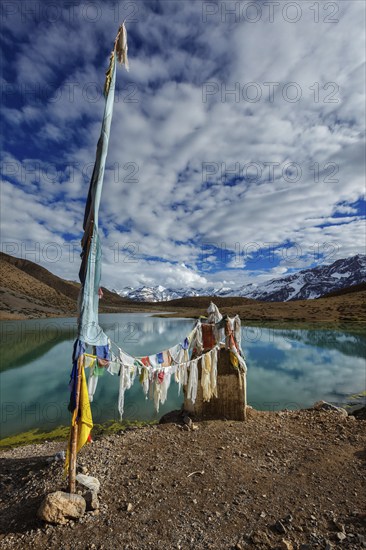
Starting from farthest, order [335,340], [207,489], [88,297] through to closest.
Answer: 1. [335,340]
2. [207,489]
3. [88,297]

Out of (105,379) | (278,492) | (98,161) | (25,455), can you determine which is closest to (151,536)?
(278,492)

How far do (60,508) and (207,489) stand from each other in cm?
294

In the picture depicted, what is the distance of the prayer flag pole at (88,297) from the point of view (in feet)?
19.5

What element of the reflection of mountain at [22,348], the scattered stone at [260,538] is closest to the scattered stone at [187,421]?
the scattered stone at [260,538]

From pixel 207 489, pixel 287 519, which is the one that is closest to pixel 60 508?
pixel 207 489

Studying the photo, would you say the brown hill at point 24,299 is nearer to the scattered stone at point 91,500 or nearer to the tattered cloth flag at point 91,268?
the tattered cloth flag at point 91,268

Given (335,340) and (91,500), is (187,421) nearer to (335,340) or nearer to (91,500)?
(91,500)

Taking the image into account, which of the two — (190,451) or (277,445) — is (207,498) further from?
(277,445)

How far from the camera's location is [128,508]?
225 inches

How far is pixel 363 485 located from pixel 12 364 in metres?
27.2

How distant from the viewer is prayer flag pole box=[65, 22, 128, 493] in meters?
5.95

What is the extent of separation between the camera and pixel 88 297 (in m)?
6.21

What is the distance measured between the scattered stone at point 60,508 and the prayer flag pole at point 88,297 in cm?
30

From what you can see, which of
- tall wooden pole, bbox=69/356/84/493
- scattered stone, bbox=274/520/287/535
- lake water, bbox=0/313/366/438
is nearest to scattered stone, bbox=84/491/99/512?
tall wooden pole, bbox=69/356/84/493
